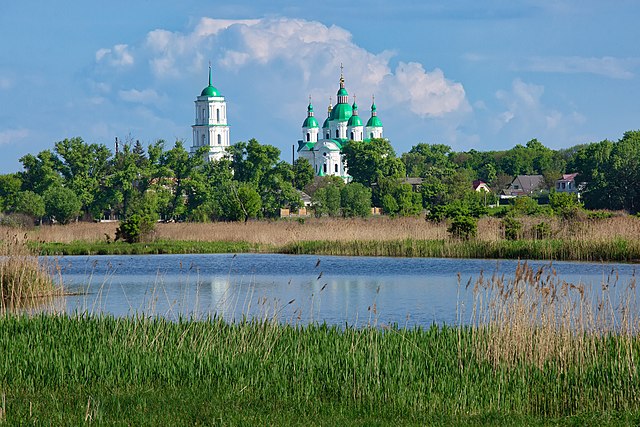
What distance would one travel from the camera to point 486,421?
941cm

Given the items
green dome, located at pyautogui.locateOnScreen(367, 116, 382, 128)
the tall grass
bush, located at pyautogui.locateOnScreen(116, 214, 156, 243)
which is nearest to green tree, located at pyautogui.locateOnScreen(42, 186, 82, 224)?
bush, located at pyautogui.locateOnScreen(116, 214, 156, 243)

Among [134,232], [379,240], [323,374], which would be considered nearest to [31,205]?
[134,232]

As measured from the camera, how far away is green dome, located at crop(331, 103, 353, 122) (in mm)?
135000

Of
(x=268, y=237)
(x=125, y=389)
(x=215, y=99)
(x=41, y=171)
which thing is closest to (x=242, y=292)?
(x=125, y=389)

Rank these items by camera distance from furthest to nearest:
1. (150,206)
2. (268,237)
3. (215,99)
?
(215,99), (150,206), (268,237)

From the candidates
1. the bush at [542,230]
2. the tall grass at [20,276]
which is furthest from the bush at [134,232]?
the tall grass at [20,276]

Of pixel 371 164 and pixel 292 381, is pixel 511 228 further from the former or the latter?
pixel 371 164

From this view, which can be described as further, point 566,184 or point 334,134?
point 334,134

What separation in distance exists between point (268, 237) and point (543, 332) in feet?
94.3

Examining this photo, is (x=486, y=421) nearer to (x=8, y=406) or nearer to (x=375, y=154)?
(x=8, y=406)

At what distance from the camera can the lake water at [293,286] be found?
56.9ft

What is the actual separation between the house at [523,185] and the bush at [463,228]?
87147mm

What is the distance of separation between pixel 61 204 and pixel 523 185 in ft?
236

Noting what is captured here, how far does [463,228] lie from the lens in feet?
115
